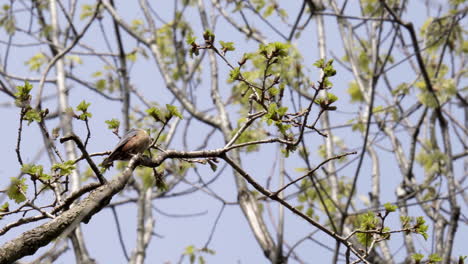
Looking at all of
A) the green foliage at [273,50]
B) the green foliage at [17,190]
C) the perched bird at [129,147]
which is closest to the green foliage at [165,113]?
the perched bird at [129,147]

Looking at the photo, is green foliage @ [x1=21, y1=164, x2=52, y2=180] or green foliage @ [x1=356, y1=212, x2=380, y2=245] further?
green foliage @ [x1=356, y1=212, x2=380, y2=245]

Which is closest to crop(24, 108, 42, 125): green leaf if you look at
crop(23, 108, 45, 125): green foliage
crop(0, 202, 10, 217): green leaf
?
crop(23, 108, 45, 125): green foliage

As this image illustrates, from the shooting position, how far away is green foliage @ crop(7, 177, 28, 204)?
9.14 feet

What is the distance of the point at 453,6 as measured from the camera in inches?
312

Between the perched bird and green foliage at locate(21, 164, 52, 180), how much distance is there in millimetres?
439

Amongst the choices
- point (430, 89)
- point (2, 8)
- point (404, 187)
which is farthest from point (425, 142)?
point (2, 8)

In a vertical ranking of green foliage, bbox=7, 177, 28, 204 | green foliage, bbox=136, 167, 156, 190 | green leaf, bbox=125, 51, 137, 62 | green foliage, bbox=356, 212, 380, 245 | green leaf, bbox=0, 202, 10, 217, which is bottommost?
green leaf, bbox=0, 202, 10, 217

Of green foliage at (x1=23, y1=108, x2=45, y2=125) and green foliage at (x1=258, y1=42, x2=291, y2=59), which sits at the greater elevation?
green foliage at (x1=258, y1=42, x2=291, y2=59)

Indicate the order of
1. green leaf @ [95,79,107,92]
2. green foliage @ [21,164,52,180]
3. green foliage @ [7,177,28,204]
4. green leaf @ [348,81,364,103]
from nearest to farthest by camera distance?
1. green foliage @ [21,164,52,180]
2. green foliage @ [7,177,28,204]
3. green leaf @ [348,81,364,103]
4. green leaf @ [95,79,107,92]

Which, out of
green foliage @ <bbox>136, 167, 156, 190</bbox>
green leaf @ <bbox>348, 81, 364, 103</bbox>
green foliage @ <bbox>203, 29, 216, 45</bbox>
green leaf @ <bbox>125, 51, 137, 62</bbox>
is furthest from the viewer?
green leaf @ <bbox>125, 51, 137, 62</bbox>

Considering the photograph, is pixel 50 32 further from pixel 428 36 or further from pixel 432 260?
pixel 432 260

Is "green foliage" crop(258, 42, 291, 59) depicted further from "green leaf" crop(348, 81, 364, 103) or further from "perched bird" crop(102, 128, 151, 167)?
"green leaf" crop(348, 81, 364, 103)

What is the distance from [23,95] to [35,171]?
417 mm

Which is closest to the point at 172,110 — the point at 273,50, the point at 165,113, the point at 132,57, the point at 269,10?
the point at 165,113
